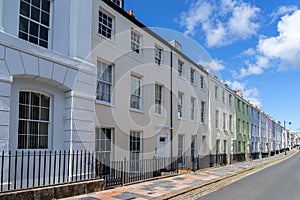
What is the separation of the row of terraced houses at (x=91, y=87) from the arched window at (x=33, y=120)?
0.10ft

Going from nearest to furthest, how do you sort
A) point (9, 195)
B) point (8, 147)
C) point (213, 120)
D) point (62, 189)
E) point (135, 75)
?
1. point (9, 195)
2. point (8, 147)
3. point (62, 189)
4. point (135, 75)
5. point (213, 120)

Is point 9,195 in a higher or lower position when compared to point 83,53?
lower

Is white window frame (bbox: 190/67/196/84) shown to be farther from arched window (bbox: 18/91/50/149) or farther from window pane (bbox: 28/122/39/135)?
window pane (bbox: 28/122/39/135)

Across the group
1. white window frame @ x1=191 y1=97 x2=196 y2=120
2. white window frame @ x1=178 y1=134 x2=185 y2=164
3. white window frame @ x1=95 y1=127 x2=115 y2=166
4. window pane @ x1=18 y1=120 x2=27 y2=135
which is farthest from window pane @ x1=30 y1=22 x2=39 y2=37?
white window frame @ x1=191 y1=97 x2=196 y2=120

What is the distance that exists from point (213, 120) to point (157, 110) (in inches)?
397

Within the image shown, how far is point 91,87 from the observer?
34.5 feet

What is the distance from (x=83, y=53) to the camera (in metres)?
10.3

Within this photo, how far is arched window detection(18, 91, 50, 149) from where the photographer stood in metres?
8.39

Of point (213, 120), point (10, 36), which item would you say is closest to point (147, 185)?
point (10, 36)

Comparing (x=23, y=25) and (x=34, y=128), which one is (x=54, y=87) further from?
(x=23, y=25)

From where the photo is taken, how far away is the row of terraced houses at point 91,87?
26.6ft

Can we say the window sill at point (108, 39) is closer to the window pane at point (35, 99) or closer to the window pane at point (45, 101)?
the window pane at point (45, 101)

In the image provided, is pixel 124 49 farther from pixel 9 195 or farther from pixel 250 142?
pixel 250 142

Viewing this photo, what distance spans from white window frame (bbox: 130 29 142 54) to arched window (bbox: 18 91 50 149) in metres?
6.37
